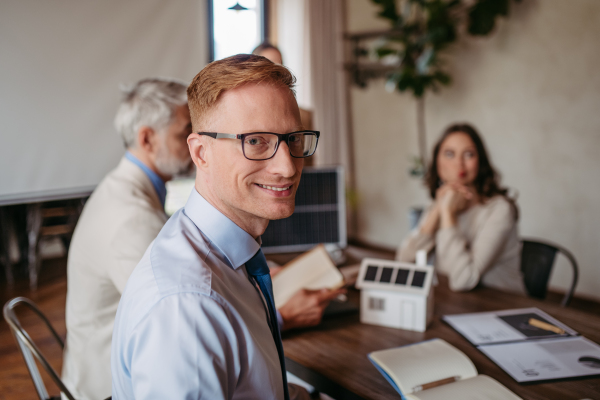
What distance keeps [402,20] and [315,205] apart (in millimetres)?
2591

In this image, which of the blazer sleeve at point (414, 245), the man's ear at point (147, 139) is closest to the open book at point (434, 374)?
the blazer sleeve at point (414, 245)

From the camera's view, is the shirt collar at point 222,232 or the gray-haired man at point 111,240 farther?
the gray-haired man at point 111,240

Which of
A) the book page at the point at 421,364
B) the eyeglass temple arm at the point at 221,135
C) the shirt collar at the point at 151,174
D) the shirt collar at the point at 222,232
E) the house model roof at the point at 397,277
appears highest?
the eyeglass temple arm at the point at 221,135

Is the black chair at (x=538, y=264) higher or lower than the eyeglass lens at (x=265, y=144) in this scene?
lower

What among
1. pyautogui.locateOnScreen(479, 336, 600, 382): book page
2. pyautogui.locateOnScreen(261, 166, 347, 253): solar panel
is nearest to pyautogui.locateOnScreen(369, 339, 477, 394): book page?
pyautogui.locateOnScreen(479, 336, 600, 382): book page

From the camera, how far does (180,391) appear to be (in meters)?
0.62

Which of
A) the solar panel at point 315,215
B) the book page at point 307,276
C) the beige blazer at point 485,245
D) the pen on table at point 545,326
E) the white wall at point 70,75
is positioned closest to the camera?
the pen on table at point 545,326

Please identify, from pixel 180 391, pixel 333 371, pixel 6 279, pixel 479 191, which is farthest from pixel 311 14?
pixel 180 391

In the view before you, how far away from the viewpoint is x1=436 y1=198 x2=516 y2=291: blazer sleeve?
168 centimetres

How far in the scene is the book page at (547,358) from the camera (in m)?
1.01

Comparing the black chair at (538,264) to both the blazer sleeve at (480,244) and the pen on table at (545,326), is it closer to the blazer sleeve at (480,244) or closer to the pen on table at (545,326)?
the blazer sleeve at (480,244)

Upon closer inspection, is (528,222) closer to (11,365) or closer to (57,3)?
(11,365)

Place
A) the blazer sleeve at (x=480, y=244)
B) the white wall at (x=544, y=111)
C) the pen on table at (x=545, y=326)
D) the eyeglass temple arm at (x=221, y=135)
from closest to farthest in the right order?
the eyeglass temple arm at (x=221, y=135)
the pen on table at (x=545, y=326)
the blazer sleeve at (x=480, y=244)
the white wall at (x=544, y=111)

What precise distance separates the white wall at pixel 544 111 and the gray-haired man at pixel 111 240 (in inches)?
128
